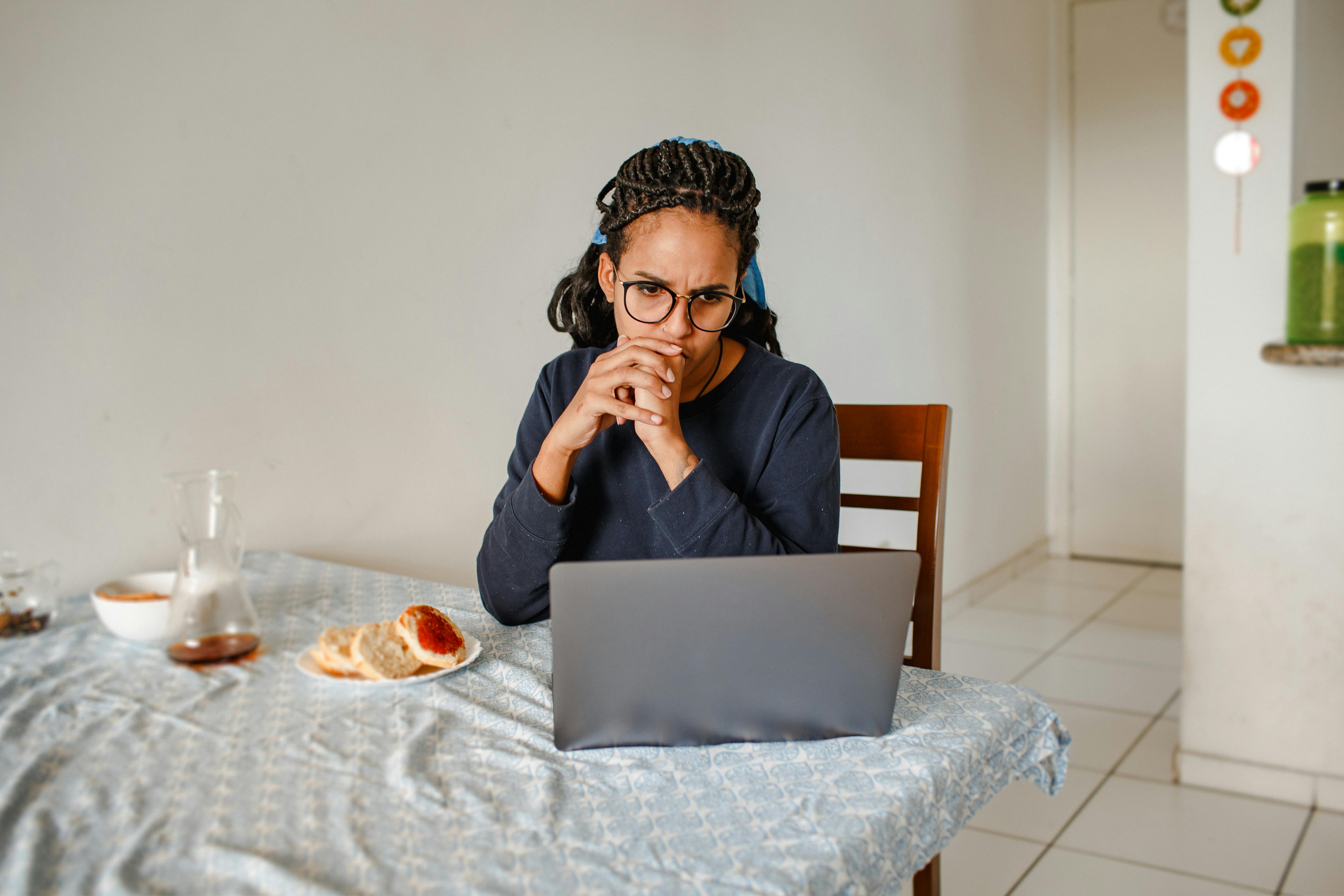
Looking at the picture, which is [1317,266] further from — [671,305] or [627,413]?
[627,413]

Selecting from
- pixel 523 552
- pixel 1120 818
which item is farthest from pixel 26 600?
pixel 1120 818

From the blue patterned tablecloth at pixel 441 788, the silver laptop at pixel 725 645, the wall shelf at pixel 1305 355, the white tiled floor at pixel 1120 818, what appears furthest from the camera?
the wall shelf at pixel 1305 355

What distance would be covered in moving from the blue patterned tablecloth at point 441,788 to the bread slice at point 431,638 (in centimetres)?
3

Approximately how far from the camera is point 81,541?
137 cm

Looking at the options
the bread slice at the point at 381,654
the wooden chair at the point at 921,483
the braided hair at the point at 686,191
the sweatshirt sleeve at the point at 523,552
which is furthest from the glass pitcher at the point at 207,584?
the wooden chair at the point at 921,483

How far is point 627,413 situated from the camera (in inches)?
41.3

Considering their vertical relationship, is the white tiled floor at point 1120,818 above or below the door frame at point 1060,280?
below

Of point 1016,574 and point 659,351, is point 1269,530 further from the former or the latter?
point 1016,574

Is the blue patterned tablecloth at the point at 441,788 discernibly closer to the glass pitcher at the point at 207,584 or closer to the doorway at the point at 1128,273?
the glass pitcher at the point at 207,584

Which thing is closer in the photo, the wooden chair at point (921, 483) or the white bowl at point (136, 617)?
the white bowl at point (136, 617)

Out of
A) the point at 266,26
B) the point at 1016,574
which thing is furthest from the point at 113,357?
the point at 1016,574

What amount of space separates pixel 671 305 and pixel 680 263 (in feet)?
0.17

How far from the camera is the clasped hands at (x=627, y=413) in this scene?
106 cm

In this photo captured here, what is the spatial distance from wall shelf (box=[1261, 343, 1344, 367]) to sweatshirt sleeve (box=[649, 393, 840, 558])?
1.32 m
